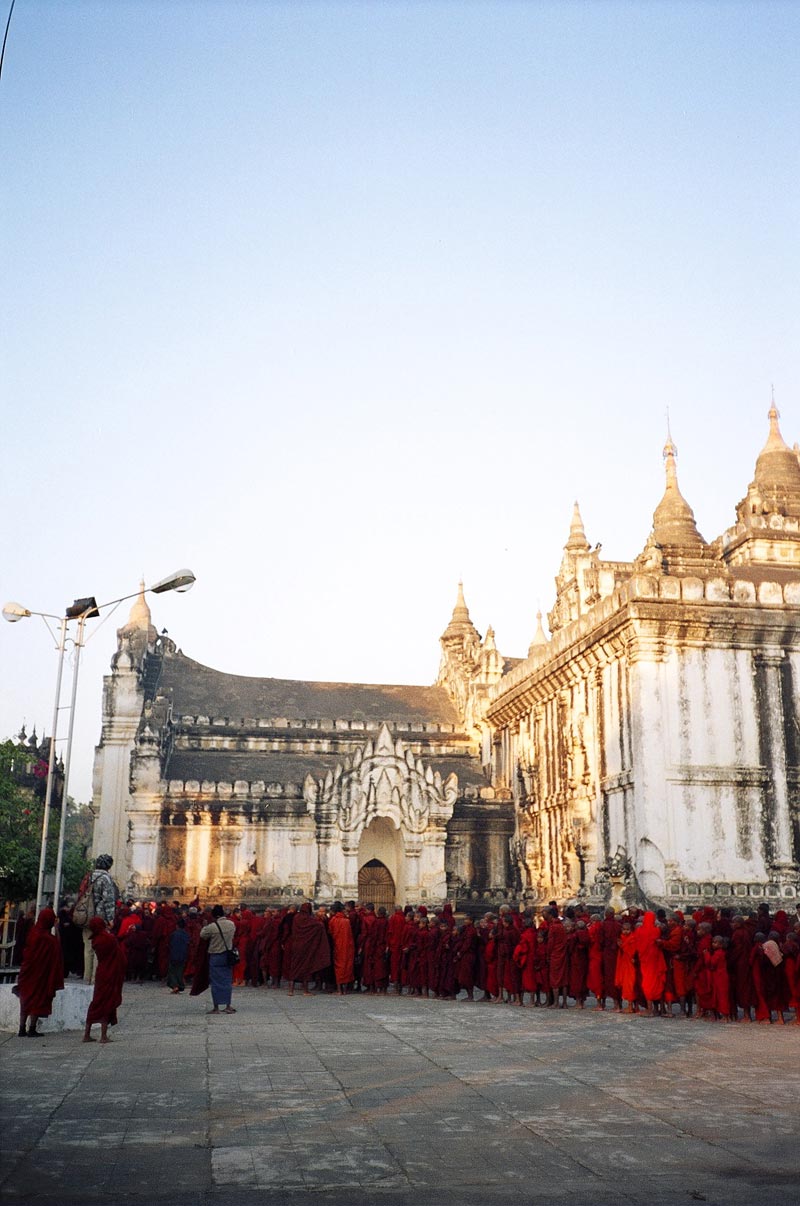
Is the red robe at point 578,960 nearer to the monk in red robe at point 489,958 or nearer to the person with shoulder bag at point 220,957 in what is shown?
the monk in red robe at point 489,958

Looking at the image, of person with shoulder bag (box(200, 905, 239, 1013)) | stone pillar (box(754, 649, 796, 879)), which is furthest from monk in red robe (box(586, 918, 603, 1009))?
stone pillar (box(754, 649, 796, 879))

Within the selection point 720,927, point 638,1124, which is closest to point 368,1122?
point 638,1124

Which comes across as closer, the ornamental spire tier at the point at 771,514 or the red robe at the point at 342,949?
the red robe at the point at 342,949

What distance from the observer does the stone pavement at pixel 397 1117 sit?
7551 millimetres

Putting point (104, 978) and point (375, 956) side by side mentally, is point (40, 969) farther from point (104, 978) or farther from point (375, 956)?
point (375, 956)

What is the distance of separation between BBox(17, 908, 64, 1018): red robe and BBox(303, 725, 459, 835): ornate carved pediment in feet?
81.2

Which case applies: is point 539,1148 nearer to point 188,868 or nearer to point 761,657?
point 761,657

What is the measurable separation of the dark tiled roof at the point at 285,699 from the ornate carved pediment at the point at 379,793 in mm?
7276

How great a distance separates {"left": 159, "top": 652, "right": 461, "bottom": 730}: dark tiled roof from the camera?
46.9 meters

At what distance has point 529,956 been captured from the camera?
21594mm

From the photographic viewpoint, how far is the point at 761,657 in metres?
33.1

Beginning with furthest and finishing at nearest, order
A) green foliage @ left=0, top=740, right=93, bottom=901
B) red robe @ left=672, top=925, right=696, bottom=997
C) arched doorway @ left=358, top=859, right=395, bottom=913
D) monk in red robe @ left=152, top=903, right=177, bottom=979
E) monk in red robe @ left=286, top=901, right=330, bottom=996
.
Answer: arched doorway @ left=358, top=859, right=395, bottom=913
green foliage @ left=0, top=740, right=93, bottom=901
monk in red robe @ left=152, top=903, right=177, bottom=979
monk in red robe @ left=286, top=901, right=330, bottom=996
red robe @ left=672, top=925, right=696, bottom=997

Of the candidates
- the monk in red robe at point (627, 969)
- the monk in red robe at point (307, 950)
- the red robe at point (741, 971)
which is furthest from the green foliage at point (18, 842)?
the red robe at point (741, 971)

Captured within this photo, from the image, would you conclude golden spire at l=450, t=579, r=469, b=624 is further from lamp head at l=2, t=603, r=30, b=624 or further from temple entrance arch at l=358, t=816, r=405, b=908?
lamp head at l=2, t=603, r=30, b=624
